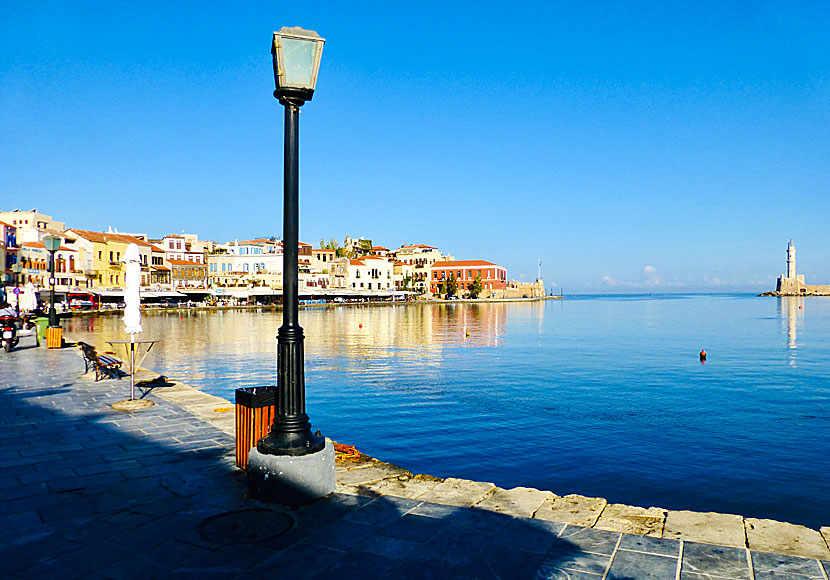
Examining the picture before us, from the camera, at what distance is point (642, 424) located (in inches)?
527

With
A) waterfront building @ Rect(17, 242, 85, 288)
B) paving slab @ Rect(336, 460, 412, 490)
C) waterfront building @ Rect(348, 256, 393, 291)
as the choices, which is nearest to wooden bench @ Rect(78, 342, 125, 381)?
paving slab @ Rect(336, 460, 412, 490)

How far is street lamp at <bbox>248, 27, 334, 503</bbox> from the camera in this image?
4961 mm

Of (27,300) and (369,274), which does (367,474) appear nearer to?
(27,300)

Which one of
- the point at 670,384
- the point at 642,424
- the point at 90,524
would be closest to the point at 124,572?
the point at 90,524

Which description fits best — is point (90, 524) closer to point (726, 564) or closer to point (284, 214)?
point (284, 214)

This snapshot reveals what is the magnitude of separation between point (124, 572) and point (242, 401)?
2.28 meters

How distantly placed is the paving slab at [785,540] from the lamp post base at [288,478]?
3.50 meters

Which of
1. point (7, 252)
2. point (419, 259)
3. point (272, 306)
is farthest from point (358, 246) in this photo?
point (7, 252)

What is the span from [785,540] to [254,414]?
4.77 metres

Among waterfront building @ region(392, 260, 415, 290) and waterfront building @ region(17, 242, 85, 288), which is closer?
waterfront building @ region(17, 242, 85, 288)

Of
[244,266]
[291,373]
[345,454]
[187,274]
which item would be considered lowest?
[345,454]

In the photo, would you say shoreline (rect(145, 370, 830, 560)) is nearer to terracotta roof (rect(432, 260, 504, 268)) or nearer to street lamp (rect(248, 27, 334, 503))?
street lamp (rect(248, 27, 334, 503))

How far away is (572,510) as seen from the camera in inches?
195

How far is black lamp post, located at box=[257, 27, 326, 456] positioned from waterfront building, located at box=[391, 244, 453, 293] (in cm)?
12128
